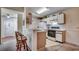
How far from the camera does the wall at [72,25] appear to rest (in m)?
1.99

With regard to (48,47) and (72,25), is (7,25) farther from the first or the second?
(72,25)

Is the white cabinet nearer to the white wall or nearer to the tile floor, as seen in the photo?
the tile floor

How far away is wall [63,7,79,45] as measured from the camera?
1.99 metres

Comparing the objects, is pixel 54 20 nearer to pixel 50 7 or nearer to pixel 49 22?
pixel 49 22

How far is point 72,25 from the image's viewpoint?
2.04 meters

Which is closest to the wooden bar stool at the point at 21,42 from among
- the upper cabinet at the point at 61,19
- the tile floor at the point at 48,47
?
the tile floor at the point at 48,47

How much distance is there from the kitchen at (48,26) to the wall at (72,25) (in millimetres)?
22

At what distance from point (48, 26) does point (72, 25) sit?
0.55m

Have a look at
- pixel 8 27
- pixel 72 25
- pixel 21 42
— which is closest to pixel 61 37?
pixel 72 25

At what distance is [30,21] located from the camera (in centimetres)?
207

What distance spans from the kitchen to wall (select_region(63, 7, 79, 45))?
0.02m

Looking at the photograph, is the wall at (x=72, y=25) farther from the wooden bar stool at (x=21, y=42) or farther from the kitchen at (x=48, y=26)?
the wooden bar stool at (x=21, y=42)
